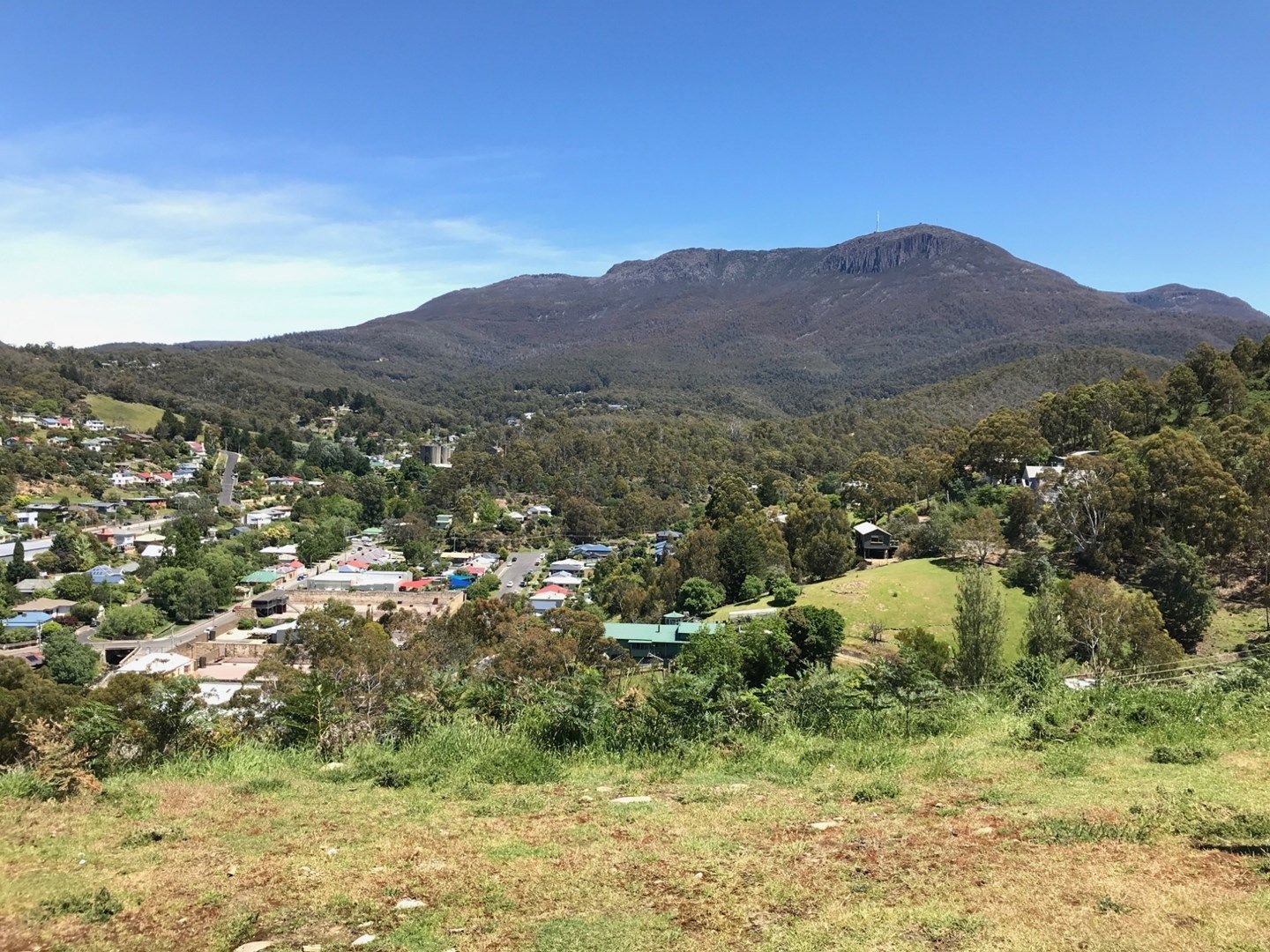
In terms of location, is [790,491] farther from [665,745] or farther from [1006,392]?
[665,745]

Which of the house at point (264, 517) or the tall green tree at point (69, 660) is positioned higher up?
the house at point (264, 517)

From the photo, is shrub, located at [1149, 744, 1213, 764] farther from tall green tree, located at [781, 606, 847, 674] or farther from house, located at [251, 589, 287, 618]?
house, located at [251, 589, 287, 618]

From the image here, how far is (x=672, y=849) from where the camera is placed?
15.2 ft

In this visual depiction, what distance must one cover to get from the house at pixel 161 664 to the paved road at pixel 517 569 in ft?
58.8

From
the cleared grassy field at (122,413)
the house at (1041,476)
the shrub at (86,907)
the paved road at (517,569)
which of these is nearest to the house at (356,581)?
the paved road at (517,569)

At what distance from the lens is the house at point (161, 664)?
26.5 m

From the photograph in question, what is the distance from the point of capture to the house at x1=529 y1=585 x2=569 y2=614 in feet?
128

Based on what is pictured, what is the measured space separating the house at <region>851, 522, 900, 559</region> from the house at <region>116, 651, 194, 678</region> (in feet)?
87.6

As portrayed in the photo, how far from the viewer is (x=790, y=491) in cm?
5550

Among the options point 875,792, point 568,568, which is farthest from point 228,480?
point 875,792

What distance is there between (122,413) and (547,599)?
2792 inches

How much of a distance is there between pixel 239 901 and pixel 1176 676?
29.3 feet

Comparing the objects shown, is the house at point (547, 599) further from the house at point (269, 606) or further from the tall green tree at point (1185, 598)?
the tall green tree at point (1185, 598)

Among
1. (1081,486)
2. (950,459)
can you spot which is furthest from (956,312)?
(1081,486)
